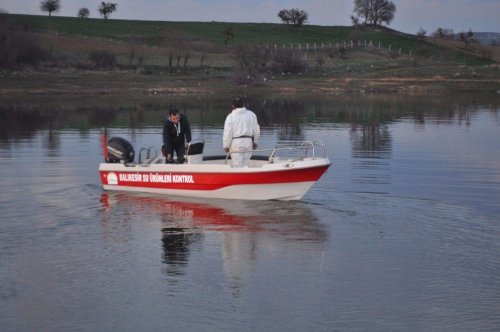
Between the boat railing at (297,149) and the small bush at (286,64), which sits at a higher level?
the small bush at (286,64)

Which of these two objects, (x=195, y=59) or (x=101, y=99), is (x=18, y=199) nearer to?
(x=101, y=99)

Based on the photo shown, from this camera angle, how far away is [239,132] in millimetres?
16578

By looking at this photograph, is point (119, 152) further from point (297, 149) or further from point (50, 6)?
point (50, 6)

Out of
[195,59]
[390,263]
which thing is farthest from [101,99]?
[390,263]

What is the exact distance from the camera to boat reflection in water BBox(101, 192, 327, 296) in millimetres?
12031

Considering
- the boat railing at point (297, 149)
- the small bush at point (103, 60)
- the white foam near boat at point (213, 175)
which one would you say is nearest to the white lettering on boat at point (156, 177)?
the white foam near boat at point (213, 175)

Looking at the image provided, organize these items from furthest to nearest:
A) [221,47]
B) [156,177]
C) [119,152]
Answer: [221,47] → [119,152] → [156,177]

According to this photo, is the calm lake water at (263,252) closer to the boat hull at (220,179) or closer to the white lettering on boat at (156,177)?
the boat hull at (220,179)

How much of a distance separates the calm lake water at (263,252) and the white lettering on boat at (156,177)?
1.27 feet

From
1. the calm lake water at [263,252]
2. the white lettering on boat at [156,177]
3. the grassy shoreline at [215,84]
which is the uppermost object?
the grassy shoreline at [215,84]

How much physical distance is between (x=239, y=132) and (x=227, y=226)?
281cm

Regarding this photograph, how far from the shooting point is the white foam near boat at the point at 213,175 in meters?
16.0

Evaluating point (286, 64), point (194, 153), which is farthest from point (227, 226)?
point (286, 64)

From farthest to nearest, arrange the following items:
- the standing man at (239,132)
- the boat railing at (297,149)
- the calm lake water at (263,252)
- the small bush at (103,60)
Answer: the small bush at (103,60)
the standing man at (239,132)
the boat railing at (297,149)
the calm lake water at (263,252)
